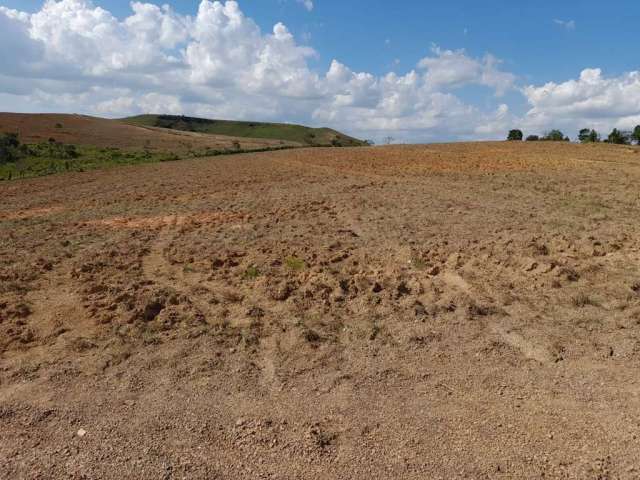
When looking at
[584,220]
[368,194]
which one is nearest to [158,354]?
[584,220]

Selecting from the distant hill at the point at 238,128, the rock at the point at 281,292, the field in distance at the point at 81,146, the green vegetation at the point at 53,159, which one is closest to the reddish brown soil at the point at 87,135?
the field in distance at the point at 81,146

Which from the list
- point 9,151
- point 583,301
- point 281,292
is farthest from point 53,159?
point 583,301

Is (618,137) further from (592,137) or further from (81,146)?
(81,146)

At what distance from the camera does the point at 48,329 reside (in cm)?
542

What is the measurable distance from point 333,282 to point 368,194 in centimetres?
832

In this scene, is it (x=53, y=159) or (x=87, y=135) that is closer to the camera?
(x=53, y=159)

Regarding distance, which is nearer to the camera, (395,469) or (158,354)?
(395,469)

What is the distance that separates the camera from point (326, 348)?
4926 millimetres

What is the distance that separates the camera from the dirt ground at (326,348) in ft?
11.2

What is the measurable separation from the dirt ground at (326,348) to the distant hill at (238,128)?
92.7 metres

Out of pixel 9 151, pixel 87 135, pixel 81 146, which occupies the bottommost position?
pixel 9 151

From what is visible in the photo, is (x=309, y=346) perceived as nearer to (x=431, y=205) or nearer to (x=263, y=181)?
(x=431, y=205)

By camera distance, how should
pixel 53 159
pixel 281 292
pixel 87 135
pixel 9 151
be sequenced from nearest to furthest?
pixel 281 292 → pixel 9 151 → pixel 53 159 → pixel 87 135

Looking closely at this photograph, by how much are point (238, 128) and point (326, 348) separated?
373 ft
